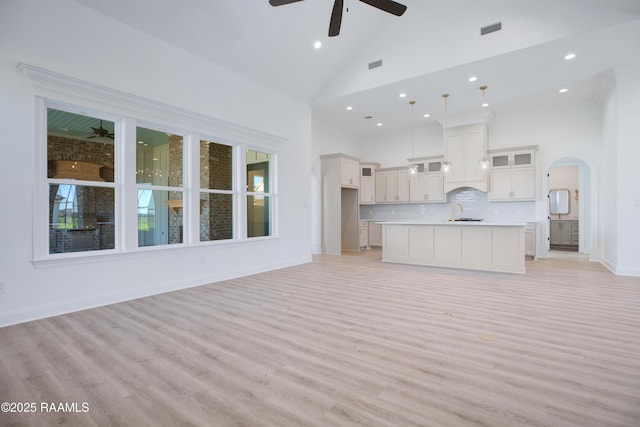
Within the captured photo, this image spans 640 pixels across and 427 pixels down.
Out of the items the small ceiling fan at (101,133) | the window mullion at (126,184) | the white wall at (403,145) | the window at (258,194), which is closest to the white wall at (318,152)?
the white wall at (403,145)

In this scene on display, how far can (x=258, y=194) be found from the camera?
6102 mm

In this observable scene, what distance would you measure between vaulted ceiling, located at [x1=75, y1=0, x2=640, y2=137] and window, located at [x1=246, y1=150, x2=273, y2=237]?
1.49m

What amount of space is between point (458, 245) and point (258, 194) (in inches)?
156

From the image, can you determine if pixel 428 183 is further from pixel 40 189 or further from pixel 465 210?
pixel 40 189

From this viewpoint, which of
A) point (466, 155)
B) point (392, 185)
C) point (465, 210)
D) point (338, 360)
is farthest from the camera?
point (392, 185)

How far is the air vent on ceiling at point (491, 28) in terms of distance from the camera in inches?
195

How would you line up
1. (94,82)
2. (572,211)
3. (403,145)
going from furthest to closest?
(572,211), (403,145), (94,82)

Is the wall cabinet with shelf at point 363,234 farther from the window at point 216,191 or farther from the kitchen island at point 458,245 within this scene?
the window at point 216,191

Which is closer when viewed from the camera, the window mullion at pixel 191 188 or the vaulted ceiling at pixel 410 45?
the vaulted ceiling at pixel 410 45

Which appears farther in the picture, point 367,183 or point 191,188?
point 367,183

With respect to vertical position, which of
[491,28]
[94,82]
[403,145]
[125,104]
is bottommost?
[125,104]

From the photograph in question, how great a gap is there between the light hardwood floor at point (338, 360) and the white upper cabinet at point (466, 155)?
4.24m

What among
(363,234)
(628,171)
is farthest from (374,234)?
(628,171)

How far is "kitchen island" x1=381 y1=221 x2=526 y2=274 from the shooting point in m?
5.53
